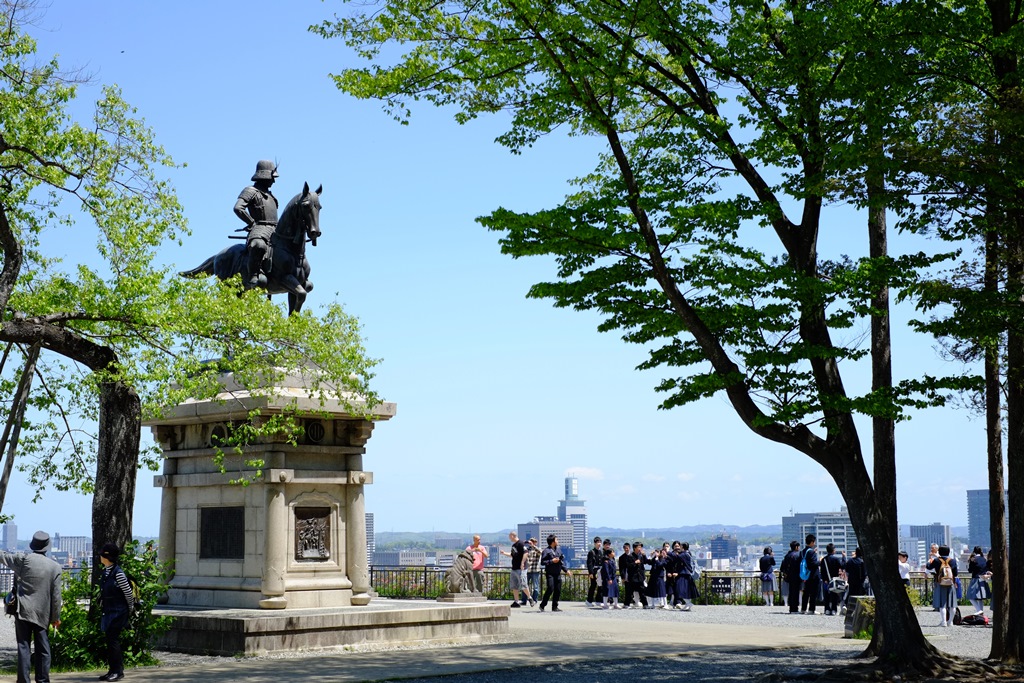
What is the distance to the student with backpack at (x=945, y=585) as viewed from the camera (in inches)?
1014

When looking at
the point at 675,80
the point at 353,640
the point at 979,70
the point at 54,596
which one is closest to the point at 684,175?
the point at 675,80

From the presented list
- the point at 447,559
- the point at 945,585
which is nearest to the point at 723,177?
the point at 945,585

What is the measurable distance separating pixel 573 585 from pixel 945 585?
40.5 ft

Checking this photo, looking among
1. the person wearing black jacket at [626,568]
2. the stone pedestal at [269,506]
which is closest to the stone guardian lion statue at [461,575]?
the stone pedestal at [269,506]

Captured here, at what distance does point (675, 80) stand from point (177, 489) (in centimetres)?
1050

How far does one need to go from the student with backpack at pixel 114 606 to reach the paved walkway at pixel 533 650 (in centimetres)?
36

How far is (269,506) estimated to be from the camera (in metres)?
19.0

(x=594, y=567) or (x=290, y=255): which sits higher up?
(x=290, y=255)

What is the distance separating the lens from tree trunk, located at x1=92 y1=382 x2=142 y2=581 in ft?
57.2

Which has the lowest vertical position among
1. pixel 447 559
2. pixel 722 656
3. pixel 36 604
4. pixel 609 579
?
pixel 447 559

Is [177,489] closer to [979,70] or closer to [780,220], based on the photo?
[780,220]

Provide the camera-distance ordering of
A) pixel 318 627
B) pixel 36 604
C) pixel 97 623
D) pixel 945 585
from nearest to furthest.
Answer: pixel 36 604 < pixel 97 623 < pixel 318 627 < pixel 945 585

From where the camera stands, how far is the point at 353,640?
18484 millimetres

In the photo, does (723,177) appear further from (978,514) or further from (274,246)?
(978,514)
